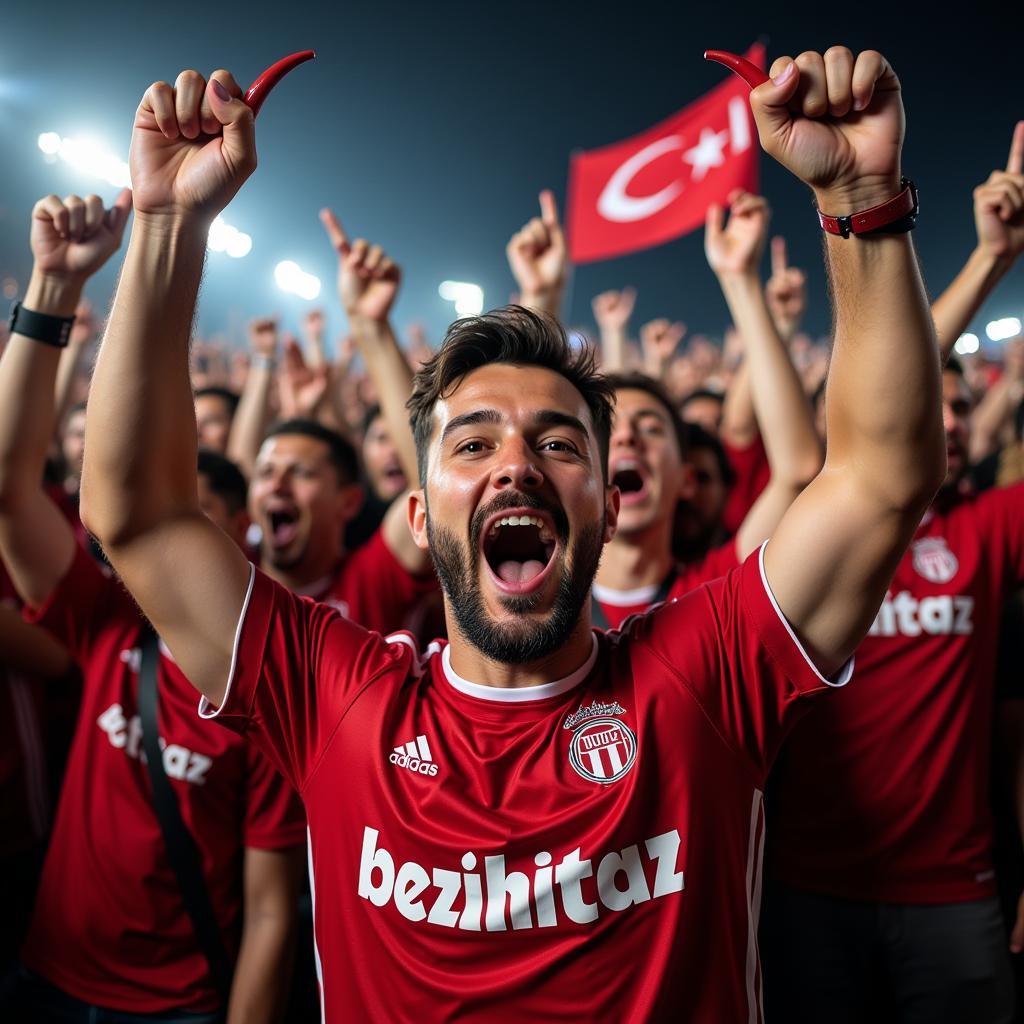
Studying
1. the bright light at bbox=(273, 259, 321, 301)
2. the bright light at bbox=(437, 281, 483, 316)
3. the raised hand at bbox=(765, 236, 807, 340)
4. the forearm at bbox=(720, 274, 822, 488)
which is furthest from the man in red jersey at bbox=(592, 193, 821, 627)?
the bright light at bbox=(437, 281, 483, 316)

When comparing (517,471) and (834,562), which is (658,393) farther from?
(834,562)

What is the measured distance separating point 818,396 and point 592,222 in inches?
121

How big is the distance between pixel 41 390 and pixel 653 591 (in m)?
1.62

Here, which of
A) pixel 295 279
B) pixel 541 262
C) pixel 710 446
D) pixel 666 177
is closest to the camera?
pixel 541 262

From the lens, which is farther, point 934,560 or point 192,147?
point 934,560

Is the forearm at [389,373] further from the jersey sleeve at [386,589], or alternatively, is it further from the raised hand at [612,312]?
the raised hand at [612,312]

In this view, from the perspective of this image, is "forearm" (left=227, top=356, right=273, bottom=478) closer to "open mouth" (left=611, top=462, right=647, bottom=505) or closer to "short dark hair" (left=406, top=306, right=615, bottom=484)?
"open mouth" (left=611, top=462, right=647, bottom=505)

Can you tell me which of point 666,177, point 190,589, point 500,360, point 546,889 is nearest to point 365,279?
point 500,360

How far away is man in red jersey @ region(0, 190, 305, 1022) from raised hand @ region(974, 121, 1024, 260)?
1985mm

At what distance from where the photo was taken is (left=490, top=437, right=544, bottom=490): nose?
1.39 meters

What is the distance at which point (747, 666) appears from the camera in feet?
4.25

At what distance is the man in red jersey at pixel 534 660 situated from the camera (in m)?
1.15

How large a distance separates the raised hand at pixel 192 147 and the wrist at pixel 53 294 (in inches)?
26.9

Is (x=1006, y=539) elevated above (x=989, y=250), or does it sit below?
below
